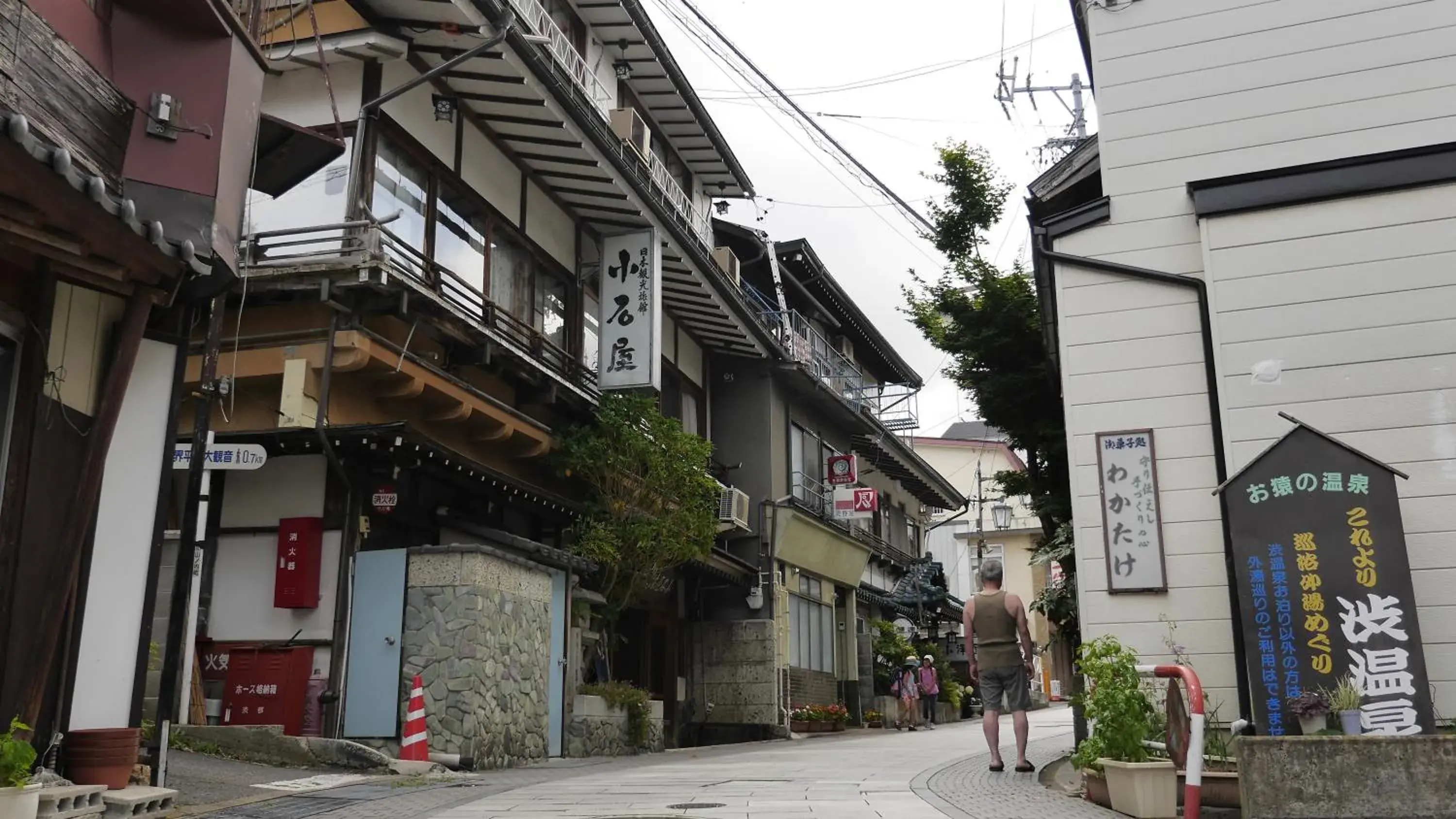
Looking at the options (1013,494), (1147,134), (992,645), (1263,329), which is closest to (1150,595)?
(992,645)

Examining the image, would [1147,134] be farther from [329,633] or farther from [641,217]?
[329,633]

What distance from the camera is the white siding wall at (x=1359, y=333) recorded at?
30.2 ft

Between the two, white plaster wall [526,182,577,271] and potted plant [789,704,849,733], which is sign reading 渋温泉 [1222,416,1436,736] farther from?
potted plant [789,704,849,733]

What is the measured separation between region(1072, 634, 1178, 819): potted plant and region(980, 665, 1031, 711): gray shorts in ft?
4.51

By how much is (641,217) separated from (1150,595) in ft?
35.9

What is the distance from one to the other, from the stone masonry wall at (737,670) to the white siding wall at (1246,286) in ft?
44.1

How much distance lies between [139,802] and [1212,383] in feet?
29.0

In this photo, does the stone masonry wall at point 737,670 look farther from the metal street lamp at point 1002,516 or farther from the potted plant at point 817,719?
the metal street lamp at point 1002,516

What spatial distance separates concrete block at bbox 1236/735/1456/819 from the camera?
6969 mm

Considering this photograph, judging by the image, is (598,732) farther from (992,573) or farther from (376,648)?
(992,573)

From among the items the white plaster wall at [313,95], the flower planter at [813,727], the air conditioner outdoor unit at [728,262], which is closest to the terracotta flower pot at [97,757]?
the white plaster wall at [313,95]

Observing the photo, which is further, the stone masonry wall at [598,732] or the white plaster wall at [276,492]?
the stone masonry wall at [598,732]

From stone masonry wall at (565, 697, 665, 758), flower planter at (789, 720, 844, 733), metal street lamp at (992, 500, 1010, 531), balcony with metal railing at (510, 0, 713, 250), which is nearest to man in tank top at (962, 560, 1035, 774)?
stone masonry wall at (565, 697, 665, 758)

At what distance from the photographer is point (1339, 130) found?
10.7 m
